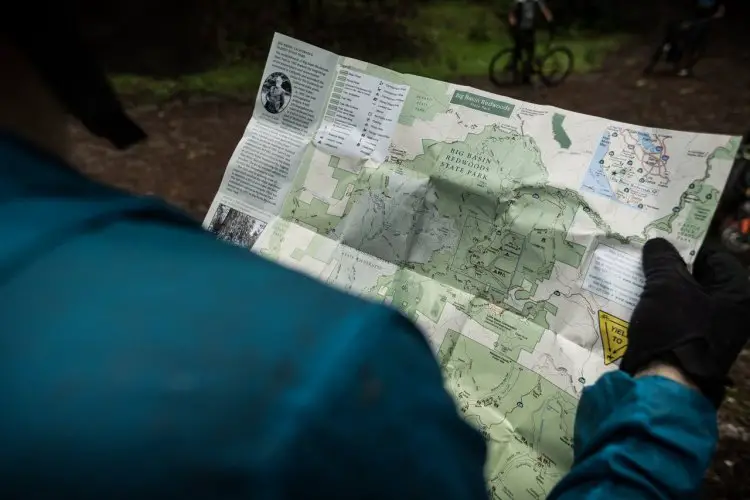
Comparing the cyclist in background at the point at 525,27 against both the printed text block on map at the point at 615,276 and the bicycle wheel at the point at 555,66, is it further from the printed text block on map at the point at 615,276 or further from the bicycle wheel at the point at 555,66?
the printed text block on map at the point at 615,276

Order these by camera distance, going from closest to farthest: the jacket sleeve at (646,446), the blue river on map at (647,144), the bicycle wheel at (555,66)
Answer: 1. the jacket sleeve at (646,446)
2. the blue river on map at (647,144)
3. the bicycle wheel at (555,66)

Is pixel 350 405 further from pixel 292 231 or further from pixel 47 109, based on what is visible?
pixel 292 231

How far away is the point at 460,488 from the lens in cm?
18

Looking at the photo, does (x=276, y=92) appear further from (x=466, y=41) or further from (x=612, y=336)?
(x=612, y=336)

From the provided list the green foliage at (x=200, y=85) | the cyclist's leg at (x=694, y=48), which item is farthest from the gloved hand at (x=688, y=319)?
the green foliage at (x=200, y=85)

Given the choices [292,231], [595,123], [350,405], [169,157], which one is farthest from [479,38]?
[350,405]

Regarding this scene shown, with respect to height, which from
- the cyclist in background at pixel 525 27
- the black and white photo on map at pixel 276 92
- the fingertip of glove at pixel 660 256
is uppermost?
the cyclist in background at pixel 525 27

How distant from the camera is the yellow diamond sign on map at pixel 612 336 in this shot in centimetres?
47

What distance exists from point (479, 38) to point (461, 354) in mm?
330

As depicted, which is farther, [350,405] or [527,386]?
[527,386]

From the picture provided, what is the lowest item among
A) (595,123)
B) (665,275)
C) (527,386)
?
(527,386)

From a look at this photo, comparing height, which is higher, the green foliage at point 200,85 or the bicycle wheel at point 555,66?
the bicycle wheel at point 555,66

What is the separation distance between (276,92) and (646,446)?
0.48m

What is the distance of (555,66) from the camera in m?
0.58
